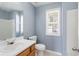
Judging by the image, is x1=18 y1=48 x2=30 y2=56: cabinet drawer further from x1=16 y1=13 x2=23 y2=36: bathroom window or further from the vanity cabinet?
x1=16 y1=13 x2=23 y2=36: bathroom window

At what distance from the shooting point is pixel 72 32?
4.95ft

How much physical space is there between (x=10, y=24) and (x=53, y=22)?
69 cm

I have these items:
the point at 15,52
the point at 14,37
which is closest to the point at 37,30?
the point at 14,37

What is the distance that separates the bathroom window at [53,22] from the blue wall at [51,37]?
5 centimetres

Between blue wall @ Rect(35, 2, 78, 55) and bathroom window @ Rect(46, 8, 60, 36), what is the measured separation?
0.05 m

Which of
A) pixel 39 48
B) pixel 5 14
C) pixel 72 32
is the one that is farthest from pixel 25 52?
pixel 72 32

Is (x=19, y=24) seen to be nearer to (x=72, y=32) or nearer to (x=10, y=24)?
(x=10, y=24)

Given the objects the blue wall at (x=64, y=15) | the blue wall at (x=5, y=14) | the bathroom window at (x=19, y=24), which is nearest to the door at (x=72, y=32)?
the blue wall at (x=64, y=15)

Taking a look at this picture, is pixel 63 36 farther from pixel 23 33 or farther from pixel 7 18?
pixel 7 18

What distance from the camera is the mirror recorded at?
60.0 inches

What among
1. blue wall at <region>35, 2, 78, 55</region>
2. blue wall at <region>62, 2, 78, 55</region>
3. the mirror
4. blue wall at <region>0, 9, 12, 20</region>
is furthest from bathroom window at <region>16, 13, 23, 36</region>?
blue wall at <region>62, 2, 78, 55</region>

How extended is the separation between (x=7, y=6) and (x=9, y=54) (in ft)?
2.35

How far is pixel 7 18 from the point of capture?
1557mm

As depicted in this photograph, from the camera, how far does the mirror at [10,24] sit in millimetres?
1523
